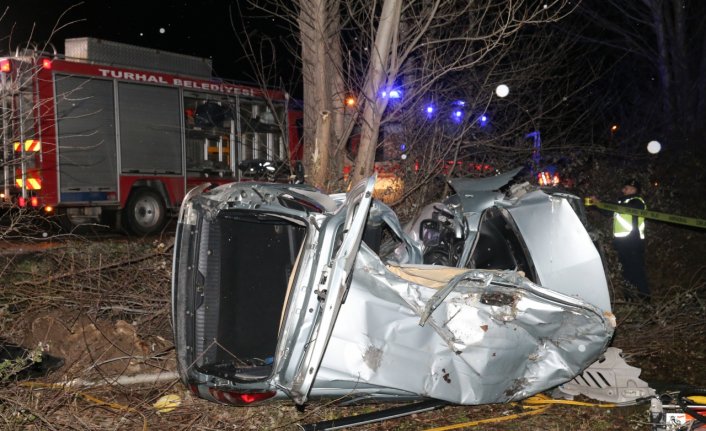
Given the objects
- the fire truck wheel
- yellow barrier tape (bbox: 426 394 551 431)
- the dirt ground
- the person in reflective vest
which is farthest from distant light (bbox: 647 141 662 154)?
the fire truck wheel

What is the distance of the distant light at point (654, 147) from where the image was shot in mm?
11188

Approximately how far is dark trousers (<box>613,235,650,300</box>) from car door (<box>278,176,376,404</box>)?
4.79m

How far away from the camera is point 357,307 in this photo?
3.73m

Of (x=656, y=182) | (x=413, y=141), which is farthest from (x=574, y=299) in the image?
(x=656, y=182)

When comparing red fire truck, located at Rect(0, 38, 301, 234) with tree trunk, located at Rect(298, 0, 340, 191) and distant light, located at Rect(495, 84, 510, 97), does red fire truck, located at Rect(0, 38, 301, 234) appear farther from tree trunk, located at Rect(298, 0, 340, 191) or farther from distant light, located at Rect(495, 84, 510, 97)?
distant light, located at Rect(495, 84, 510, 97)

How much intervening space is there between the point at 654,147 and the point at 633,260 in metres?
4.54

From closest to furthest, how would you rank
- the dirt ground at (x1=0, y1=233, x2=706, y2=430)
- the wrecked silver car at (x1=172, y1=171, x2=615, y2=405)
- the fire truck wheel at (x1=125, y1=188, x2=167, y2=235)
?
the wrecked silver car at (x1=172, y1=171, x2=615, y2=405) → the dirt ground at (x1=0, y1=233, x2=706, y2=430) → the fire truck wheel at (x1=125, y1=188, x2=167, y2=235)

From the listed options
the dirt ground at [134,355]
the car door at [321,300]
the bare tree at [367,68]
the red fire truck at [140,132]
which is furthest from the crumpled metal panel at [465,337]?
the red fire truck at [140,132]

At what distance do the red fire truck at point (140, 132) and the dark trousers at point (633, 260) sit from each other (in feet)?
17.8

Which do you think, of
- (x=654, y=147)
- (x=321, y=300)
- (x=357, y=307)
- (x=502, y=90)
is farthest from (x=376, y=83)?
(x=654, y=147)

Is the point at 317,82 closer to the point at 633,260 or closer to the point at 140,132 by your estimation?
the point at 633,260

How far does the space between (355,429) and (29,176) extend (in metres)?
7.75

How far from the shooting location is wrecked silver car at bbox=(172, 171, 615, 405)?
358cm

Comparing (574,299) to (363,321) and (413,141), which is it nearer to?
(363,321)
